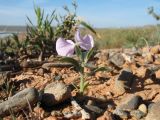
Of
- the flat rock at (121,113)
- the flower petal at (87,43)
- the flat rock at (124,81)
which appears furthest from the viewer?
the flat rock at (124,81)

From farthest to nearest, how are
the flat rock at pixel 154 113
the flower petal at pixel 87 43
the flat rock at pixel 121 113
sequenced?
1. the flower petal at pixel 87 43
2. the flat rock at pixel 121 113
3. the flat rock at pixel 154 113

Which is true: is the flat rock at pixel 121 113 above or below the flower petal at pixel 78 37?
below

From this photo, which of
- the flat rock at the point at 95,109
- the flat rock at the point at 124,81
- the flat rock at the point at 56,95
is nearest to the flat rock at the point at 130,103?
the flat rock at the point at 95,109

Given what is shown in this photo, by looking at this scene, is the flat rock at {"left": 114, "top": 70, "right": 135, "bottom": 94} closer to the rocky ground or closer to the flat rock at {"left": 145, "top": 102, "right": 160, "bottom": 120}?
the rocky ground

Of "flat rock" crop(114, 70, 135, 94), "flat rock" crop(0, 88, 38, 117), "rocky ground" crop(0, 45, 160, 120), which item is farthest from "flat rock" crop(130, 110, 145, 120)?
"flat rock" crop(0, 88, 38, 117)

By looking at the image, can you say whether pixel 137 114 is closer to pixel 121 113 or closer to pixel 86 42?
pixel 121 113

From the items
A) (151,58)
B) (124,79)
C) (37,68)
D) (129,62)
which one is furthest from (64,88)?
(151,58)

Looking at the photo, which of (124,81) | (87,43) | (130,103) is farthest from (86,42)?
(124,81)

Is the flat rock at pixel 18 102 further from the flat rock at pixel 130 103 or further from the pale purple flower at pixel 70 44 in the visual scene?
the flat rock at pixel 130 103

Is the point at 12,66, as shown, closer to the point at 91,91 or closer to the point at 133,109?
the point at 91,91
